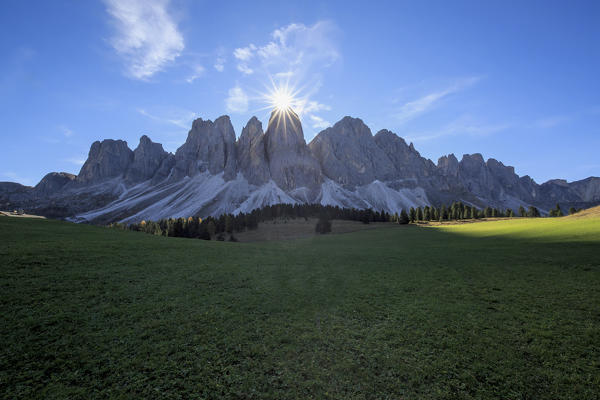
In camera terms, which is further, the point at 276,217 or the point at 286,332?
the point at 276,217

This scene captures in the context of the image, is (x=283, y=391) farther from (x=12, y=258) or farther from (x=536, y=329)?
(x=12, y=258)

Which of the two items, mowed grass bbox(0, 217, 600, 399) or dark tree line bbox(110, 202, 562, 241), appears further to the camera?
Answer: dark tree line bbox(110, 202, 562, 241)

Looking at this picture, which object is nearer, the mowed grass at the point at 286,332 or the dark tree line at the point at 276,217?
the mowed grass at the point at 286,332

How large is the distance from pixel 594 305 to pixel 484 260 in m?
9.52

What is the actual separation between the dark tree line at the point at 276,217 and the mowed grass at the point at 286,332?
208ft

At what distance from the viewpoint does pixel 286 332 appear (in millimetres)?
8039

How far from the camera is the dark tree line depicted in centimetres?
8081

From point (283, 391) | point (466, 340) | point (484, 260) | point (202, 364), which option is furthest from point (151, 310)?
point (484, 260)

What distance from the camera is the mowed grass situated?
541 centimetres

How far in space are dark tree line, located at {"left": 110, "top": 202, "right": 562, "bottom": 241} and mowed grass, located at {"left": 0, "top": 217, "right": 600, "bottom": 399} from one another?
63.3 m

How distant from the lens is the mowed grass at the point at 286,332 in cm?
541

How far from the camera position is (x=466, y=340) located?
7309 millimetres

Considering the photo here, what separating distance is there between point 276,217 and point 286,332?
3909 inches

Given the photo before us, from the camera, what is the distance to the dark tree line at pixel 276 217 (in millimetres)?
80812
